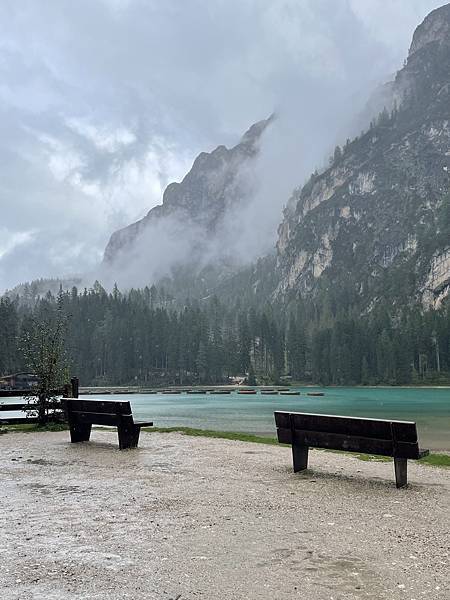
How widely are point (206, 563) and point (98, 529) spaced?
207 centimetres

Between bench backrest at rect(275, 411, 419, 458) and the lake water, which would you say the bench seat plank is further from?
the lake water

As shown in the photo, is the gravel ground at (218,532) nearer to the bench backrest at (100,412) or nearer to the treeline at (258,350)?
the bench backrest at (100,412)

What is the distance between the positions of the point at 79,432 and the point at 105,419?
1.81 metres

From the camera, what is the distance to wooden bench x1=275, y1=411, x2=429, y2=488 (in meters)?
10.5

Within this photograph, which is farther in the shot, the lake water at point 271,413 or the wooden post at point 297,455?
the lake water at point 271,413

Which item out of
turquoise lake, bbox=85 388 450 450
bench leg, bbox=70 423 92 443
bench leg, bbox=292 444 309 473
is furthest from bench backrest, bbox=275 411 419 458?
turquoise lake, bbox=85 388 450 450

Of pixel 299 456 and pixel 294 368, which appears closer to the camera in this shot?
pixel 299 456

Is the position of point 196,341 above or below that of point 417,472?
above

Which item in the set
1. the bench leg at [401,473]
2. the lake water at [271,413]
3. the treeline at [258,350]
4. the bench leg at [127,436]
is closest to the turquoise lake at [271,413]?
the lake water at [271,413]

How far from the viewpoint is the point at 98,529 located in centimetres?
755

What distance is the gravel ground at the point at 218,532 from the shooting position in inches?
217

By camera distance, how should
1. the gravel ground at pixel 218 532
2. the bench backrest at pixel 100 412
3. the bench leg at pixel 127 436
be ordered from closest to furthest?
1. the gravel ground at pixel 218 532
2. the bench backrest at pixel 100 412
3. the bench leg at pixel 127 436

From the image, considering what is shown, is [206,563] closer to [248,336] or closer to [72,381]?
[72,381]

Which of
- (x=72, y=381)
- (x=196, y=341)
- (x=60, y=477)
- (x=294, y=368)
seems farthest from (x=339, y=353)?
(x=60, y=477)
